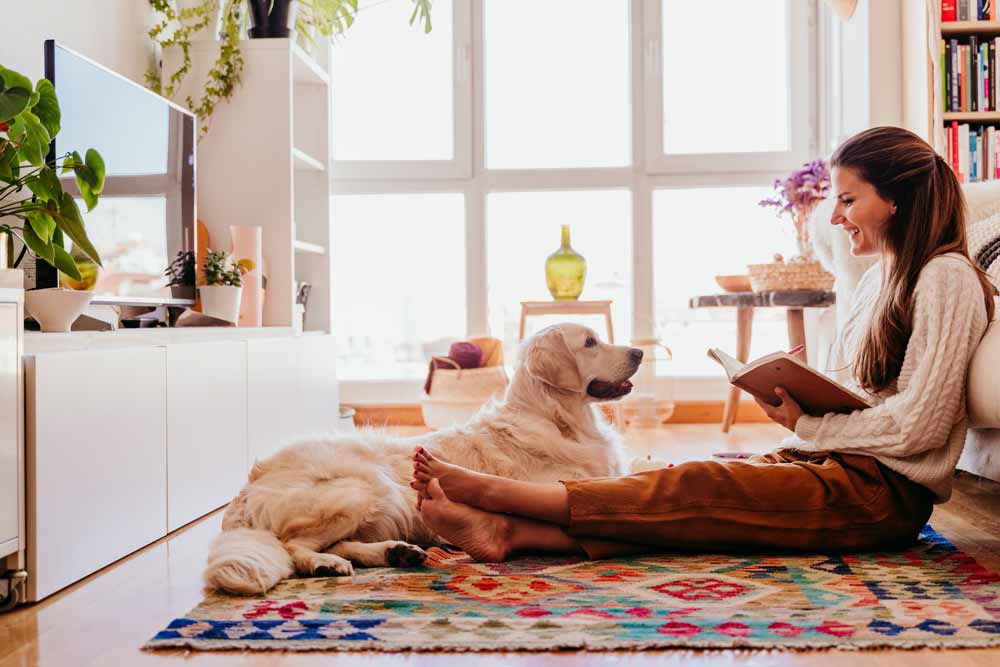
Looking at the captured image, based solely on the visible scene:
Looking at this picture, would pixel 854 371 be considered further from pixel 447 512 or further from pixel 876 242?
pixel 447 512

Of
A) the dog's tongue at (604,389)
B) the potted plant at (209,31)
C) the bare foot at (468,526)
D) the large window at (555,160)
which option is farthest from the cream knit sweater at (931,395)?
the large window at (555,160)

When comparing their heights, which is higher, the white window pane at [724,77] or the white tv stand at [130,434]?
the white window pane at [724,77]

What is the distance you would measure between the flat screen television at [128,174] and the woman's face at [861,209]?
1.77m

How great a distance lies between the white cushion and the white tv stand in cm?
137

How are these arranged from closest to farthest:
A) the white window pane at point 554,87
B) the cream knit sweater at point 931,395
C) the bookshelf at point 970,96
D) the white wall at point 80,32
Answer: the cream knit sweater at point 931,395
the white wall at point 80,32
the bookshelf at point 970,96
the white window pane at point 554,87

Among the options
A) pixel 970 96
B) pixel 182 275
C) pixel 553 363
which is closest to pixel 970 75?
pixel 970 96

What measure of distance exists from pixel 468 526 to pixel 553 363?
50 centimetres

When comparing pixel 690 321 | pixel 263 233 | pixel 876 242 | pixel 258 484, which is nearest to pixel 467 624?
pixel 258 484

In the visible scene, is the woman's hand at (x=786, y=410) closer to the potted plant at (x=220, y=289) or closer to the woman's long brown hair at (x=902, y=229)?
the woman's long brown hair at (x=902, y=229)

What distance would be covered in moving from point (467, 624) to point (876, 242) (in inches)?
47.4

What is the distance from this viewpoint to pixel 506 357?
5344mm

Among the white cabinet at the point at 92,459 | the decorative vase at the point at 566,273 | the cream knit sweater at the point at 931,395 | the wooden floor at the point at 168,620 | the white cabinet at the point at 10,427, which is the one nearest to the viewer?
the wooden floor at the point at 168,620

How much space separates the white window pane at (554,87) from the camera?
5309 mm

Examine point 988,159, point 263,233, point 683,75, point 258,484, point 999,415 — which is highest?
point 683,75
